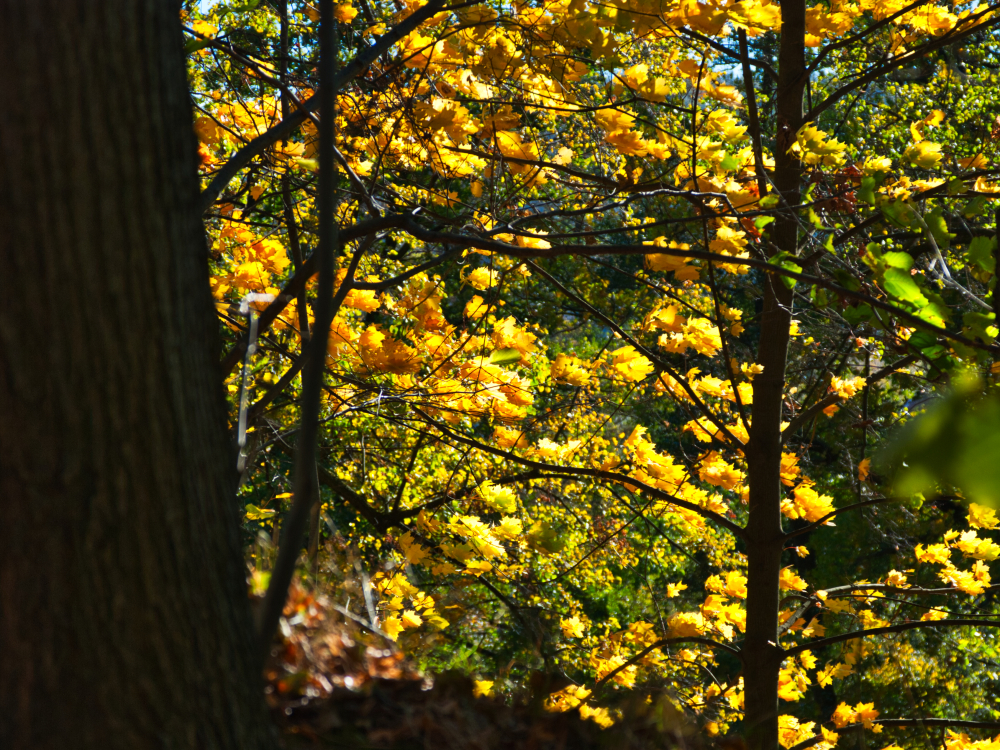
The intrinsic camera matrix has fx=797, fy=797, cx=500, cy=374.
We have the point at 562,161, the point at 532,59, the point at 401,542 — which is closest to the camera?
the point at 532,59

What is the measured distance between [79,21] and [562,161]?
2.47 metres

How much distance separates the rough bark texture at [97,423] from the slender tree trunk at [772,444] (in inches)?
96.3

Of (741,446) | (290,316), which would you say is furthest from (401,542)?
(741,446)

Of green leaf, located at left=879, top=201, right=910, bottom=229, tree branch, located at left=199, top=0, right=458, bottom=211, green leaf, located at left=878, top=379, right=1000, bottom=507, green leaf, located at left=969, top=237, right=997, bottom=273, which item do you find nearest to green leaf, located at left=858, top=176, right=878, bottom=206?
green leaf, located at left=879, top=201, right=910, bottom=229

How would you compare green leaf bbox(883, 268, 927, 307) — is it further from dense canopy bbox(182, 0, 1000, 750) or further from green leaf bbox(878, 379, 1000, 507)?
green leaf bbox(878, 379, 1000, 507)

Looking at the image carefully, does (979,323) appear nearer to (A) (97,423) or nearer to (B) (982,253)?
(B) (982,253)

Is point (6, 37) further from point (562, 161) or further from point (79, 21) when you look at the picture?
point (562, 161)

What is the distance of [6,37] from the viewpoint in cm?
81

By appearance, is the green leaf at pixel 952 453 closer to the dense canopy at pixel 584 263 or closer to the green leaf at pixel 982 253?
the dense canopy at pixel 584 263

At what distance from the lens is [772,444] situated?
3.04 meters

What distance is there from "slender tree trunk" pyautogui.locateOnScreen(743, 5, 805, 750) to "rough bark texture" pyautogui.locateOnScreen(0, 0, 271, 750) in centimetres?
245

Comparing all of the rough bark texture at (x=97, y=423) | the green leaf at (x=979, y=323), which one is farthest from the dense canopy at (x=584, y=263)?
the rough bark texture at (x=97, y=423)

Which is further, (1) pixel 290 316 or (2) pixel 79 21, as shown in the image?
(1) pixel 290 316

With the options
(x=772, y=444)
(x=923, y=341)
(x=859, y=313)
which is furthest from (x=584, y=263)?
(x=923, y=341)
